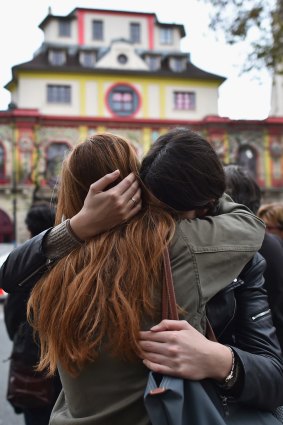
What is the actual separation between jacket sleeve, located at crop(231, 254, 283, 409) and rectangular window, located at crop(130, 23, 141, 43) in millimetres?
31434

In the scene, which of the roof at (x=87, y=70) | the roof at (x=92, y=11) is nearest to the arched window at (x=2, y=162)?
the roof at (x=87, y=70)

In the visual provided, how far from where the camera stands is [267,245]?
229cm

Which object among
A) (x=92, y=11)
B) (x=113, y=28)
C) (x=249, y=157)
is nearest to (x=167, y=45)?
(x=113, y=28)

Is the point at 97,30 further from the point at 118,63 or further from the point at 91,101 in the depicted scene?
the point at 91,101

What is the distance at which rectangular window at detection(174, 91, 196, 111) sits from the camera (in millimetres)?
28688

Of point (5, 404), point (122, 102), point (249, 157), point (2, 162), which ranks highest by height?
point (122, 102)

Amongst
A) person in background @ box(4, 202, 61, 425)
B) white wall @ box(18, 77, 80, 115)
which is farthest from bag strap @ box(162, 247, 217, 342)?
white wall @ box(18, 77, 80, 115)

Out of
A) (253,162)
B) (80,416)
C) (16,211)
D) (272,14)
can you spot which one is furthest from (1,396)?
(253,162)

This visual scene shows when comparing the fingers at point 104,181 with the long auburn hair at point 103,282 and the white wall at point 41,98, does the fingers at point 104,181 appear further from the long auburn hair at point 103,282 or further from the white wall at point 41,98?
the white wall at point 41,98

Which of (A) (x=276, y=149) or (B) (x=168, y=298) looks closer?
(B) (x=168, y=298)

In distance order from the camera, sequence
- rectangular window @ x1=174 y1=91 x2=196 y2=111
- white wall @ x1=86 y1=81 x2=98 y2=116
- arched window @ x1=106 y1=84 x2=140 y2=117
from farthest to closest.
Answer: rectangular window @ x1=174 y1=91 x2=196 y2=111 < arched window @ x1=106 y1=84 x2=140 y2=117 < white wall @ x1=86 y1=81 x2=98 y2=116

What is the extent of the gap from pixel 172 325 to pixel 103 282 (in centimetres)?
24

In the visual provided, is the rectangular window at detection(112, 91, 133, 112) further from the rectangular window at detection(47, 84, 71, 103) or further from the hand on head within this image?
the hand on head

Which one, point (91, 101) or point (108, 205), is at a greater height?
point (91, 101)
